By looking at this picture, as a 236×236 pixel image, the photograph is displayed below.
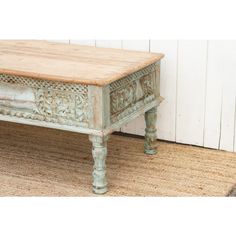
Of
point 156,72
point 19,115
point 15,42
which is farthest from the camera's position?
point 15,42

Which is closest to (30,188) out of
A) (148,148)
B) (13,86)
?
(13,86)

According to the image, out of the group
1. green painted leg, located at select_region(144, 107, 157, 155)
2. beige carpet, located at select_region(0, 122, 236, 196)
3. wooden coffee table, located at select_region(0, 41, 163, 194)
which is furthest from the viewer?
green painted leg, located at select_region(144, 107, 157, 155)

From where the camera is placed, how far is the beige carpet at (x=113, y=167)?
8.96 feet

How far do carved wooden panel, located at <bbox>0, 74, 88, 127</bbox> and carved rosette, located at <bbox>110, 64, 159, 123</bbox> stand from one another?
13 cm

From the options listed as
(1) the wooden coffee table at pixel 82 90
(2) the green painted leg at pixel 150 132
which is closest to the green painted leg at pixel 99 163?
(1) the wooden coffee table at pixel 82 90

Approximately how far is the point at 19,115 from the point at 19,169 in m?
0.36

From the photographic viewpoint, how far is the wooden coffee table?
2512 mm

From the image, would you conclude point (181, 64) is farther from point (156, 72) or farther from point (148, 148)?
point (148, 148)

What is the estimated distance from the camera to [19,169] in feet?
9.72

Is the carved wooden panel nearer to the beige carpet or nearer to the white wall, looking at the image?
the beige carpet

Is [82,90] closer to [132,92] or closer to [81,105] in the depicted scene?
[81,105]

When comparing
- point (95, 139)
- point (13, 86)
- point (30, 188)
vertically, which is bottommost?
point (30, 188)

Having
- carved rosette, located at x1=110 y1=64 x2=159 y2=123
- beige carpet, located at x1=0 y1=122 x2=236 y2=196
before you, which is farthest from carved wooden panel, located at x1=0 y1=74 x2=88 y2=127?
beige carpet, located at x1=0 y1=122 x2=236 y2=196

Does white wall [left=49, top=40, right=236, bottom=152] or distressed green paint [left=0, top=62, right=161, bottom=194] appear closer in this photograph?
distressed green paint [left=0, top=62, right=161, bottom=194]
